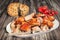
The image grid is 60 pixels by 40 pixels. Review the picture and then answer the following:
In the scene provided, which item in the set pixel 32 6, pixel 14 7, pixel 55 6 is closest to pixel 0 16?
pixel 14 7

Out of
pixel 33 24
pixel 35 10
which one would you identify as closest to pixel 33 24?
pixel 33 24

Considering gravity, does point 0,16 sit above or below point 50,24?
below

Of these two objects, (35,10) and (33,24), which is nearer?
(33,24)

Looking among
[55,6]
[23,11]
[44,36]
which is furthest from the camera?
[55,6]

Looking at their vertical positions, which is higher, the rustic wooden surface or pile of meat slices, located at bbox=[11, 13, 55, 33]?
pile of meat slices, located at bbox=[11, 13, 55, 33]

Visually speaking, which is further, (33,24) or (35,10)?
(35,10)

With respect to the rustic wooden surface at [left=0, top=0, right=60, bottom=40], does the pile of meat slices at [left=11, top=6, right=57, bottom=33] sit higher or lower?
higher

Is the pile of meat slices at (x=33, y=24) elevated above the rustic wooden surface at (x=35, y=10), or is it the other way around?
the pile of meat slices at (x=33, y=24)

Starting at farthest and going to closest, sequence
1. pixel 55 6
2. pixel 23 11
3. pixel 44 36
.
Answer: pixel 55 6 → pixel 23 11 → pixel 44 36

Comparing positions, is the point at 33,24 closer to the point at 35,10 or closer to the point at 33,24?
the point at 33,24

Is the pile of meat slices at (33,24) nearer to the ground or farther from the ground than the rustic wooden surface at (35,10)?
farther from the ground

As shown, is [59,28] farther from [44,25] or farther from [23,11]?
[23,11]
